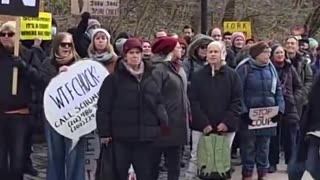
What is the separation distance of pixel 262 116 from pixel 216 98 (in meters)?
1.26

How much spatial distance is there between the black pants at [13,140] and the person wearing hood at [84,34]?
9.76 feet

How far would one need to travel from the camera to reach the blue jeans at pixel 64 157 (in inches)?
364

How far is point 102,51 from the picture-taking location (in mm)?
9508

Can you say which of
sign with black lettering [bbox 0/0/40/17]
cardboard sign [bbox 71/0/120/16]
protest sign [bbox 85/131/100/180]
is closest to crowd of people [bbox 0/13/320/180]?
protest sign [bbox 85/131/100/180]

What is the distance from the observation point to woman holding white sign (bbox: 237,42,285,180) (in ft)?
35.6

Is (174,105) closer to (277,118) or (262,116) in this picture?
(262,116)

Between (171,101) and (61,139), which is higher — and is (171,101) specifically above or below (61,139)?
above

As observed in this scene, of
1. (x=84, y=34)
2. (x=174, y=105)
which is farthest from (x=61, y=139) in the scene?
(x=84, y=34)

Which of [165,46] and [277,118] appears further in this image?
[277,118]

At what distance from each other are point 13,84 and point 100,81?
0.93 metres

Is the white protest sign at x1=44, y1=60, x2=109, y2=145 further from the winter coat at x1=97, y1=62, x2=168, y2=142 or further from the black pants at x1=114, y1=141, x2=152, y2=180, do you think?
the black pants at x1=114, y1=141, x2=152, y2=180

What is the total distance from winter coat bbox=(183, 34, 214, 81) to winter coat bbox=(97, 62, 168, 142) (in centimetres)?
254

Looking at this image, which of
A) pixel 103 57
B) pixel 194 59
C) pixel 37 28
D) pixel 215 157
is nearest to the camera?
pixel 103 57

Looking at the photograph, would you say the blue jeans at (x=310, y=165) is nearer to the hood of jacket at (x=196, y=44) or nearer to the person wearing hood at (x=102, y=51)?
the person wearing hood at (x=102, y=51)
